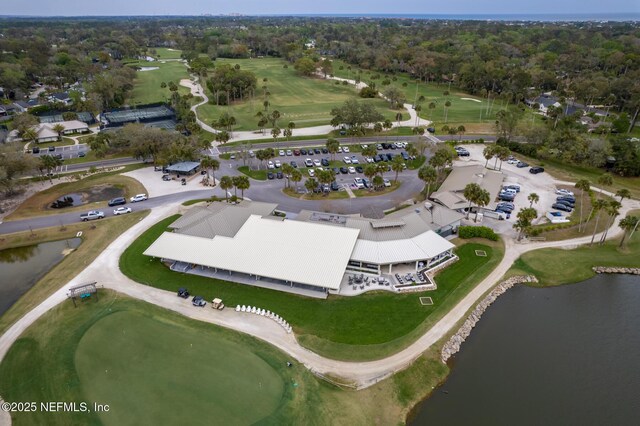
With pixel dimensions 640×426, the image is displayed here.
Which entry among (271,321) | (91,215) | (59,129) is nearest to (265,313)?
(271,321)

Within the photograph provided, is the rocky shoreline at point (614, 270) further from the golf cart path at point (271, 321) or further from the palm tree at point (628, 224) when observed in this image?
the palm tree at point (628, 224)

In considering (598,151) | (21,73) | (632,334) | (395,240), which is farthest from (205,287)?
(21,73)

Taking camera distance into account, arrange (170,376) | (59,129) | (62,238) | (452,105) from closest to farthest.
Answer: (170,376) < (62,238) < (59,129) < (452,105)

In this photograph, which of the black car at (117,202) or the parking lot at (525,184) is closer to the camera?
the parking lot at (525,184)

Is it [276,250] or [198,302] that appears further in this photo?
[276,250]

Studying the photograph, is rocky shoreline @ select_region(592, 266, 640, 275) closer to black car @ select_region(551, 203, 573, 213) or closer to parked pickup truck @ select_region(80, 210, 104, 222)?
black car @ select_region(551, 203, 573, 213)

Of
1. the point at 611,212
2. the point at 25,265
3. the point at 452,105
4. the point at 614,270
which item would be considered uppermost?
the point at 611,212

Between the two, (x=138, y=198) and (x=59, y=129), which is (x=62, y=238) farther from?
(x=59, y=129)

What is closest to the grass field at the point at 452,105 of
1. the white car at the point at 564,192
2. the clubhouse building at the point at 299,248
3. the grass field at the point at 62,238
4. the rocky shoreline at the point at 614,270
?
the white car at the point at 564,192
